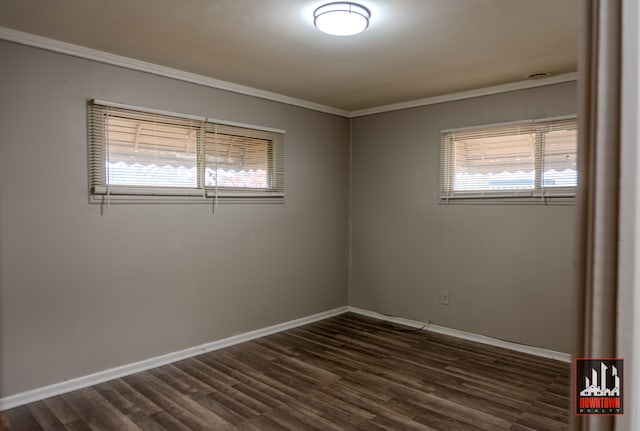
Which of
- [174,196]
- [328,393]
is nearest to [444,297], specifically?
[328,393]

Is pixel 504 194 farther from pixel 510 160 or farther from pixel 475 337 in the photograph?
pixel 475 337

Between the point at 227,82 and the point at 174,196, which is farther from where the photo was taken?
the point at 227,82

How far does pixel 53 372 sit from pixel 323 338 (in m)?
2.28

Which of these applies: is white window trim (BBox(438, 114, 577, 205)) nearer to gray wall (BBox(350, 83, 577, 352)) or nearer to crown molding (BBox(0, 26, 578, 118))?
gray wall (BBox(350, 83, 577, 352))

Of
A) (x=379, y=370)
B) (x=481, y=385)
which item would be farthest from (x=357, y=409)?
(x=481, y=385)

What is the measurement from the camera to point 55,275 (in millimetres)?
3053

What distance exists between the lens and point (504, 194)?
160 inches

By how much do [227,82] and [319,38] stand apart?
4.41ft

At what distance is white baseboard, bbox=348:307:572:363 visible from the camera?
3.83m

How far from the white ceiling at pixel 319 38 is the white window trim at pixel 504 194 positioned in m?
0.40

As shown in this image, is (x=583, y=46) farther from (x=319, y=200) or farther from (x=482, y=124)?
(x=319, y=200)

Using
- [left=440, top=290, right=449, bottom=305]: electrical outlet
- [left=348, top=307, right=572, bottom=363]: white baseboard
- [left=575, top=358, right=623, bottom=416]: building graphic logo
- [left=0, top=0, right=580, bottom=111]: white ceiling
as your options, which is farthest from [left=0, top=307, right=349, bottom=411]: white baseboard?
[left=575, top=358, right=623, bottom=416]: building graphic logo

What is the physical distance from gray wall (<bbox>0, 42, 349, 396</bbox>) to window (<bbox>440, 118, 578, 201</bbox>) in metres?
1.54

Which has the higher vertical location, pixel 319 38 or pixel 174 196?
pixel 319 38
